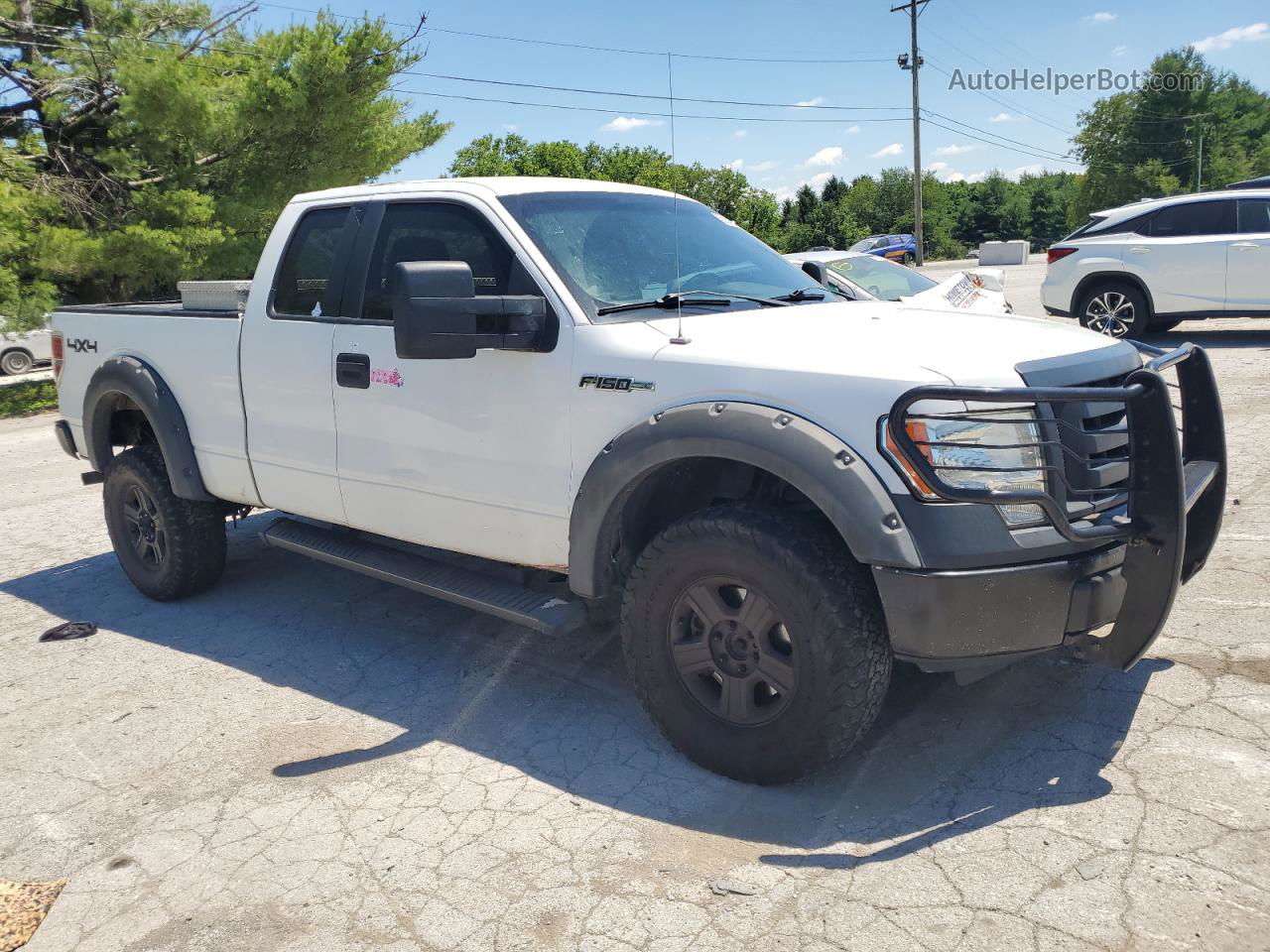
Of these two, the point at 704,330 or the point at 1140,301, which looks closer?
the point at 704,330

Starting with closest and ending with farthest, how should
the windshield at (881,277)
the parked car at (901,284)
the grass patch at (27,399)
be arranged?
the parked car at (901,284)
the windshield at (881,277)
the grass patch at (27,399)

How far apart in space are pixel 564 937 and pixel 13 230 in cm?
1458

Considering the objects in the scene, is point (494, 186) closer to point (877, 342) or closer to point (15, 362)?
point (877, 342)

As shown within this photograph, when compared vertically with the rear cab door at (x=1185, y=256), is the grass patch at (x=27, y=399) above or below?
below

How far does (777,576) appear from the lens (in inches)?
122

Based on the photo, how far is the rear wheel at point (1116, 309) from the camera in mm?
12516

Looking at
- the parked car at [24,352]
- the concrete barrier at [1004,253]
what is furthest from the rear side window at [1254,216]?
the concrete barrier at [1004,253]

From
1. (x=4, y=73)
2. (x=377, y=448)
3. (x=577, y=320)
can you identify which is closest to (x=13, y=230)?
(x=4, y=73)

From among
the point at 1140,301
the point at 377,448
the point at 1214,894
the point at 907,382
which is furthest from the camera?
the point at 1140,301

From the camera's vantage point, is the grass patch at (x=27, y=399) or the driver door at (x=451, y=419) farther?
the grass patch at (x=27, y=399)

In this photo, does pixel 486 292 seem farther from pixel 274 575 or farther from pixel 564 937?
pixel 274 575

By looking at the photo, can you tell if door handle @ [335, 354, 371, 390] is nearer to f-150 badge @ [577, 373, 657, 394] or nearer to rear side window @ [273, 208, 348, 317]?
rear side window @ [273, 208, 348, 317]

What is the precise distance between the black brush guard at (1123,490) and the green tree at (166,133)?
14.6 m

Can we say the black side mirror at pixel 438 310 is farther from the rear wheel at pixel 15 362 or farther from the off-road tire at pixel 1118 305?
the rear wheel at pixel 15 362
